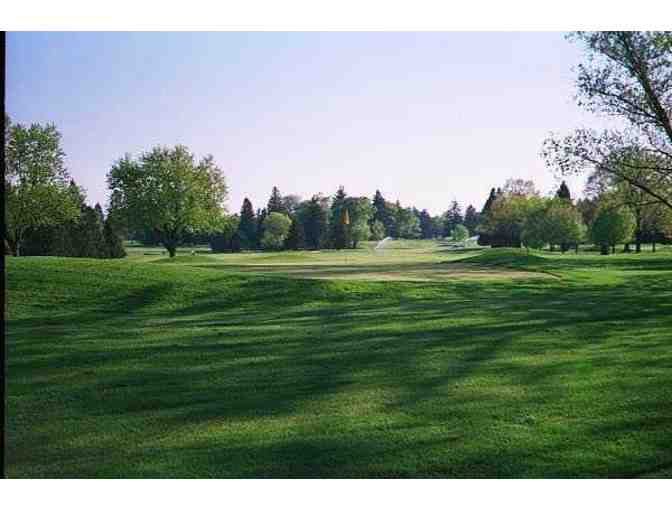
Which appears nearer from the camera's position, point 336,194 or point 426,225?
point 336,194

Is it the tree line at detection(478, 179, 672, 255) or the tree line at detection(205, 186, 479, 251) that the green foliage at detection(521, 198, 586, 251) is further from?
the tree line at detection(205, 186, 479, 251)

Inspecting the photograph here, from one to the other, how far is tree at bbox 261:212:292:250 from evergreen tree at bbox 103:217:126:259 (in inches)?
120

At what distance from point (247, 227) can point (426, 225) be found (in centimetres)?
456

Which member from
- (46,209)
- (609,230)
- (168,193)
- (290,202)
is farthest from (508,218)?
(609,230)

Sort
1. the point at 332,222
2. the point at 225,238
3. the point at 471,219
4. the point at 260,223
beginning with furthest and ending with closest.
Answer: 1. the point at 225,238
2. the point at 260,223
3. the point at 332,222
4. the point at 471,219

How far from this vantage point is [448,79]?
712cm

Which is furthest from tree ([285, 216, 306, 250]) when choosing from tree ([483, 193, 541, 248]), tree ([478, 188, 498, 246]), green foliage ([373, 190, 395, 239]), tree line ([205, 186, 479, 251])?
tree ([483, 193, 541, 248])

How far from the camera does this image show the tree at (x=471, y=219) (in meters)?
9.12

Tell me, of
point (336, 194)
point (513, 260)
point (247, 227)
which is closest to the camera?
point (336, 194)

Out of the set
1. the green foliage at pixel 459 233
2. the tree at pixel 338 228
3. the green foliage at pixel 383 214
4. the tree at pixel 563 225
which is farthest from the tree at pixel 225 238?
the tree at pixel 563 225

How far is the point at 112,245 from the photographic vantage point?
1393 centimetres

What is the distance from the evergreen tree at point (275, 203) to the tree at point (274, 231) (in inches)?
11.5

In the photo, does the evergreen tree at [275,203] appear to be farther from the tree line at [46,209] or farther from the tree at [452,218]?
the tree line at [46,209]

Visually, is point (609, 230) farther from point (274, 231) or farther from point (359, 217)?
point (359, 217)
